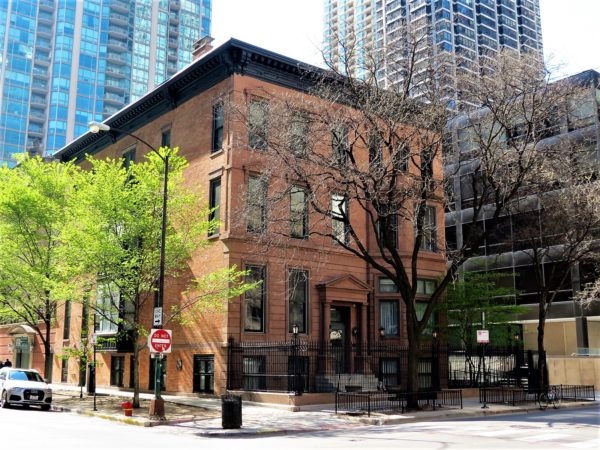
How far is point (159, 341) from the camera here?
20.1 meters

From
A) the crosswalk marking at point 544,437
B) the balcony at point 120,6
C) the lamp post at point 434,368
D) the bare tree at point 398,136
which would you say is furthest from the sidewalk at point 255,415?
the balcony at point 120,6

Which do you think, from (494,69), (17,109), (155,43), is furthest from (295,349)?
(155,43)

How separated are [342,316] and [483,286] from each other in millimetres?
Answer: 7549

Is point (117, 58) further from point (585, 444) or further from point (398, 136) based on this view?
point (585, 444)

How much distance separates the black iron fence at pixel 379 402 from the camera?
2272 cm

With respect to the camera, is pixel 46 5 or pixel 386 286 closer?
pixel 386 286

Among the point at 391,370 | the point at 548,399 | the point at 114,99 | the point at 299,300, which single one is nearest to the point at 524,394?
the point at 548,399

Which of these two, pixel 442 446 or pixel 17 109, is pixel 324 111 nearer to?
pixel 442 446

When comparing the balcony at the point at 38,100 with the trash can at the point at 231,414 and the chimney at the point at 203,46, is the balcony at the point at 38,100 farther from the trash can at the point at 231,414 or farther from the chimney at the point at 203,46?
the trash can at the point at 231,414

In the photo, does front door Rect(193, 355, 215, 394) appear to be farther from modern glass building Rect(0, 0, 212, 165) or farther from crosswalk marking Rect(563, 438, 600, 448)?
modern glass building Rect(0, 0, 212, 165)

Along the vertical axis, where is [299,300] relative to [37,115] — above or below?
below

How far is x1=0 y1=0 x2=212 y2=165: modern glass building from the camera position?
113188mm

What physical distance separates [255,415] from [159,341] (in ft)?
14.4

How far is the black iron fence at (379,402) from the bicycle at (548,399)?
355 centimetres
